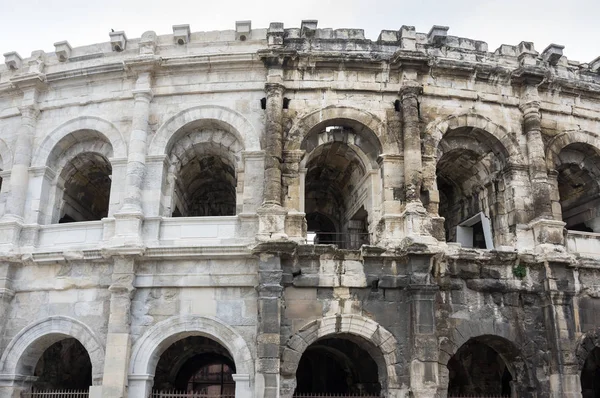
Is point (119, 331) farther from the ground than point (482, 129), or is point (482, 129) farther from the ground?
point (482, 129)

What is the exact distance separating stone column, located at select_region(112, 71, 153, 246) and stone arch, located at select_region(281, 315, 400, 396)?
11.3 ft

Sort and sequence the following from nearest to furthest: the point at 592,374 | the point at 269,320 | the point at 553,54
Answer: the point at 269,320 → the point at 553,54 → the point at 592,374

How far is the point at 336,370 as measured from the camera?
45.0ft

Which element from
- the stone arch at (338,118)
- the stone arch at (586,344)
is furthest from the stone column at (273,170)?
the stone arch at (586,344)

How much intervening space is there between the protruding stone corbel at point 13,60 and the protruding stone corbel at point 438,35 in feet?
30.2

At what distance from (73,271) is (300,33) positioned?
21.9 feet

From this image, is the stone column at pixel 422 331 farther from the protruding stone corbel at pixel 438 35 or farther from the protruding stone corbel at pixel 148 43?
the protruding stone corbel at pixel 148 43

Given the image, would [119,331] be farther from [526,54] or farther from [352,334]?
[526,54]

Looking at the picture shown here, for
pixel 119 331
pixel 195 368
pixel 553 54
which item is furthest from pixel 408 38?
pixel 195 368

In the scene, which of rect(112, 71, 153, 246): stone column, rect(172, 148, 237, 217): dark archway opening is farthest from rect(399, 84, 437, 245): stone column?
rect(112, 71, 153, 246): stone column

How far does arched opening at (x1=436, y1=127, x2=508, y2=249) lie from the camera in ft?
38.7

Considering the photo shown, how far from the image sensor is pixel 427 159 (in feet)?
36.8

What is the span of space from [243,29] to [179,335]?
21.2ft

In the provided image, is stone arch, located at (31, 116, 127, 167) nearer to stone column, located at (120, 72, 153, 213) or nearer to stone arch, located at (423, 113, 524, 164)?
stone column, located at (120, 72, 153, 213)
